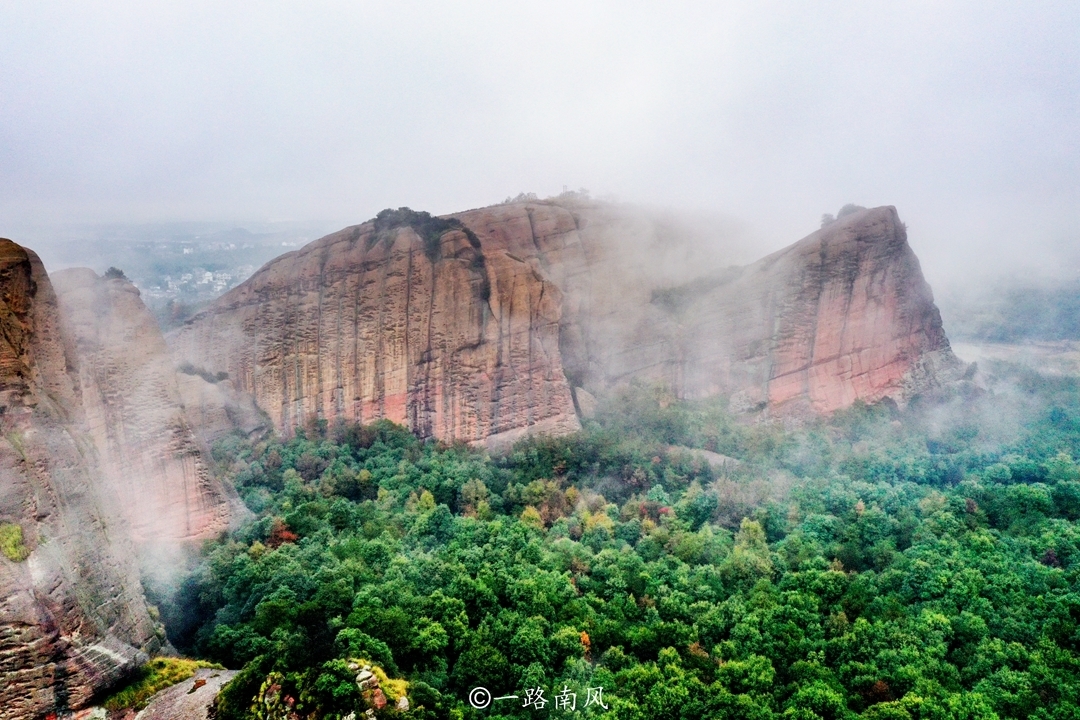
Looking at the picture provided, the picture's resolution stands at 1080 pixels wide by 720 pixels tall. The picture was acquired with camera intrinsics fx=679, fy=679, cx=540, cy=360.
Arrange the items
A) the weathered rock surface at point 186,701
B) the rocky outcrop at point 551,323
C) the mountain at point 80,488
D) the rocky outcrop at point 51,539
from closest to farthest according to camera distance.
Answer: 1. the rocky outcrop at point 51,539
2. the mountain at point 80,488
3. the weathered rock surface at point 186,701
4. the rocky outcrop at point 551,323

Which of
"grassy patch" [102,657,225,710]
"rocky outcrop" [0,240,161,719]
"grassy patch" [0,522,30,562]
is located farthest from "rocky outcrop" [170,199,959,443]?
"grassy patch" [0,522,30,562]

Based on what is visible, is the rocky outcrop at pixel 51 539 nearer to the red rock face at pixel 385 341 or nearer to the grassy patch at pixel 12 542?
the grassy patch at pixel 12 542

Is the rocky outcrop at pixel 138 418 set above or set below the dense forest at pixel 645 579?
above

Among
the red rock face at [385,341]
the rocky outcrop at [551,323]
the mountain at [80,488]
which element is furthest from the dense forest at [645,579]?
the rocky outcrop at [551,323]

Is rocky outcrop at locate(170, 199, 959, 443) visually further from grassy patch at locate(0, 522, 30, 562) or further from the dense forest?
grassy patch at locate(0, 522, 30, 562)

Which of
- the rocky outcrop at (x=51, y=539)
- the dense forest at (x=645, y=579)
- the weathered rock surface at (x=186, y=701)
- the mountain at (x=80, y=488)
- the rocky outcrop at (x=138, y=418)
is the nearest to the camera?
the rocky outcrop at (x=51, y=539)

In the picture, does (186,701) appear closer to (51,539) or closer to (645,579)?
(51,539)

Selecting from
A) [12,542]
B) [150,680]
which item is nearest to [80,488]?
[12,542]
